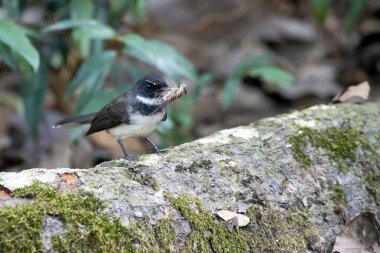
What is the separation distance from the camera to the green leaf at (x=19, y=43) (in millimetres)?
4230

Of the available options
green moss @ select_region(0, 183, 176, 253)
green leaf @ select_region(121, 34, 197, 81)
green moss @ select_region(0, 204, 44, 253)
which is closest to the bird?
green leaf @ select_region(121, 34, 197, 81)

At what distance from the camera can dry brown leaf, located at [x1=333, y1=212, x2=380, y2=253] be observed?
348 centimetres

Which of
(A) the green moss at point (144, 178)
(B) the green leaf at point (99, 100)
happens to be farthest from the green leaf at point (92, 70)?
(A) the green moss at point (144, 178)

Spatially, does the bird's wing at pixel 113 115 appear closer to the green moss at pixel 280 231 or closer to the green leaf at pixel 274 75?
the green moss at pixel 280 231

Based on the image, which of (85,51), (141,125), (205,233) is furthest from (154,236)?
(85,51)

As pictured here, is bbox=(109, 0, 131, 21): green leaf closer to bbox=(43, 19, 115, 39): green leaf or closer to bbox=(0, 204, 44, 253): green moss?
bbox=(43, 19, 115, 39): green leaf

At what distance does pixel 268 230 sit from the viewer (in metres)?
3.42

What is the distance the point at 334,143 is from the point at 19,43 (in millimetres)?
1841

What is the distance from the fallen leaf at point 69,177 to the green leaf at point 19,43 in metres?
1.18

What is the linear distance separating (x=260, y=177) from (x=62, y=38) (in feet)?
10.2

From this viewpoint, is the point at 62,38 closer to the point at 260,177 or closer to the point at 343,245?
the point at 260,177

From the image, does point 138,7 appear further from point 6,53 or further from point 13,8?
point 6,53

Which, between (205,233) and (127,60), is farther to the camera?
(127,60)

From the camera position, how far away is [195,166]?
3.59 meters
